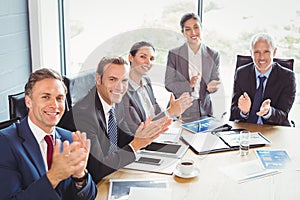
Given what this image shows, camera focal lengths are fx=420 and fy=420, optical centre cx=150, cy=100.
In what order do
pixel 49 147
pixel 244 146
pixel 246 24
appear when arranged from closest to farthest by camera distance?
pixel 49 147, pixel 244 146, pixel 246 24

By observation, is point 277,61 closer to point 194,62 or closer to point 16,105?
point 194,62

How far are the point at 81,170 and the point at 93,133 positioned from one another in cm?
34

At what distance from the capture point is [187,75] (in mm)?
3098

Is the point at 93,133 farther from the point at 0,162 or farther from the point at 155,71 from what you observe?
the point at 155,71

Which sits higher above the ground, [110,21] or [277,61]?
[110,21]

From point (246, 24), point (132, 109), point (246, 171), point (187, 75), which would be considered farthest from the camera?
point (246, 24)

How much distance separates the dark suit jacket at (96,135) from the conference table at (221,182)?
5 centimetres

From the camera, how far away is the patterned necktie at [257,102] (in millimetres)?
2932

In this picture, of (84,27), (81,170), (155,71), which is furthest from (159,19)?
(81,170)

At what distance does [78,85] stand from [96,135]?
811 millimetres

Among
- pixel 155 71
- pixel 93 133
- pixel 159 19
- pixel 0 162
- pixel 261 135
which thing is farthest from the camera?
pixel 159 19

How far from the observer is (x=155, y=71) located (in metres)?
3.03

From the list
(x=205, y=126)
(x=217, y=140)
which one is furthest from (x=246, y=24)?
(x=217, y=140)

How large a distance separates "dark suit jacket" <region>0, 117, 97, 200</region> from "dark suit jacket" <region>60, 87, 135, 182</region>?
0.59 feet
